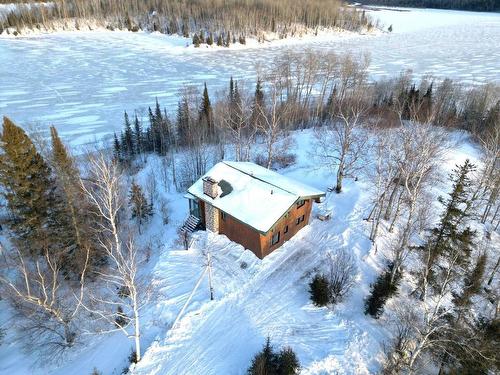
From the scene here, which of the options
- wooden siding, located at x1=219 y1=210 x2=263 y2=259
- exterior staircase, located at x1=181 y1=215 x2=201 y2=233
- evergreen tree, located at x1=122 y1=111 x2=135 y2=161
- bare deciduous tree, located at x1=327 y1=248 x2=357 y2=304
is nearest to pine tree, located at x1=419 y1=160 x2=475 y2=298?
bare deciduous tree, located at x1=327 y1=248 x2=357 y2=304

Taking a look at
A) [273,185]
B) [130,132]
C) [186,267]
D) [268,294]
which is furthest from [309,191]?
[130,132]

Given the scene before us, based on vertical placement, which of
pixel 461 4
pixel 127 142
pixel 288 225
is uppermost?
pixel 461 4

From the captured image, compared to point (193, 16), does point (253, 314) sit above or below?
below

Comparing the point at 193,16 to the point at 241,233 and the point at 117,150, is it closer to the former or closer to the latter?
the point at 117,150

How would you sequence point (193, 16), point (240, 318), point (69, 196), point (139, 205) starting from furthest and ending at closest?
point (193, 16) → point (139, 205) → point (69, 196) → point (240, 318)

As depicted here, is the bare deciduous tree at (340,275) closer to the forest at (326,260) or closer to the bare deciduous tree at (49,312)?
the forest at (326,260)

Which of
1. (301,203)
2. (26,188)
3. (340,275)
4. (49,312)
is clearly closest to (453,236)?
(340,275)

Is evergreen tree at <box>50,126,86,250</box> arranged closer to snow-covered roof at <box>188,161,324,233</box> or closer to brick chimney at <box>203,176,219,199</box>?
snow-covered roof at <box>188,161,324,233</box>
